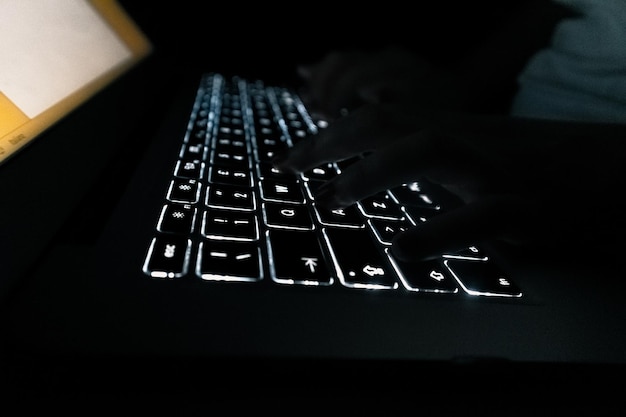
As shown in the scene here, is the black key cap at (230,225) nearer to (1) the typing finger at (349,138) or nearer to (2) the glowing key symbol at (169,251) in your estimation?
(2) the glowing key symbol at (169,251)

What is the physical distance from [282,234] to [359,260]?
68 millimetres

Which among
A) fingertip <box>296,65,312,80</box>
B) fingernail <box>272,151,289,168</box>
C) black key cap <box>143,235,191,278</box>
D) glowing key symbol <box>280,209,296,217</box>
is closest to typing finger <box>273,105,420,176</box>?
fingernail <box>272,151,289,168</box>

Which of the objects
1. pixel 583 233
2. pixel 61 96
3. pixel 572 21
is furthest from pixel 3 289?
pixel 572 21

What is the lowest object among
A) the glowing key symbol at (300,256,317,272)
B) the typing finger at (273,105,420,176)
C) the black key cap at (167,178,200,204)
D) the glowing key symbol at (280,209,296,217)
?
the glowing key symbol at (300,256,317,272)

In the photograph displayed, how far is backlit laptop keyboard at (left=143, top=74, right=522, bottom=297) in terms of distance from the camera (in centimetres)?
35

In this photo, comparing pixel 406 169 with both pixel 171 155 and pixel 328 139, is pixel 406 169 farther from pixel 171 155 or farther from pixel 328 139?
pixel 171 155

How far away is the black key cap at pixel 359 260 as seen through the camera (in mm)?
361

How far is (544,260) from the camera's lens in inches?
17.4

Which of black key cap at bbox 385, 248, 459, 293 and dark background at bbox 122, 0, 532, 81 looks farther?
dark background at bbox 122, 0, 532, 81

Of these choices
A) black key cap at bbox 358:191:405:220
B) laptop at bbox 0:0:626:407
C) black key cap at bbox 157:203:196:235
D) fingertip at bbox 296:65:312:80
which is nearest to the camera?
laptop at bbox 0:0:626:407

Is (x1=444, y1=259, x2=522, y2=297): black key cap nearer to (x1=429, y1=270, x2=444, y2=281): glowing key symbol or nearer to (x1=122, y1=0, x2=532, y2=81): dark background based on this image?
(x1=429, y1=270, x2=444, y2=281): glowing key symbol

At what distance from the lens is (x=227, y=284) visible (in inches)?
12.9

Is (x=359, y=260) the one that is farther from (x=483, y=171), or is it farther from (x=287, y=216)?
(x=483, y=171)

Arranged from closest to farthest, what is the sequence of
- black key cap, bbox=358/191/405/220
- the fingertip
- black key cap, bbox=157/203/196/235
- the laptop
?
the laptop, black key cap, bbox=157/203/196/235, black key cap, bbox=358/191/405/220, the fingertip
